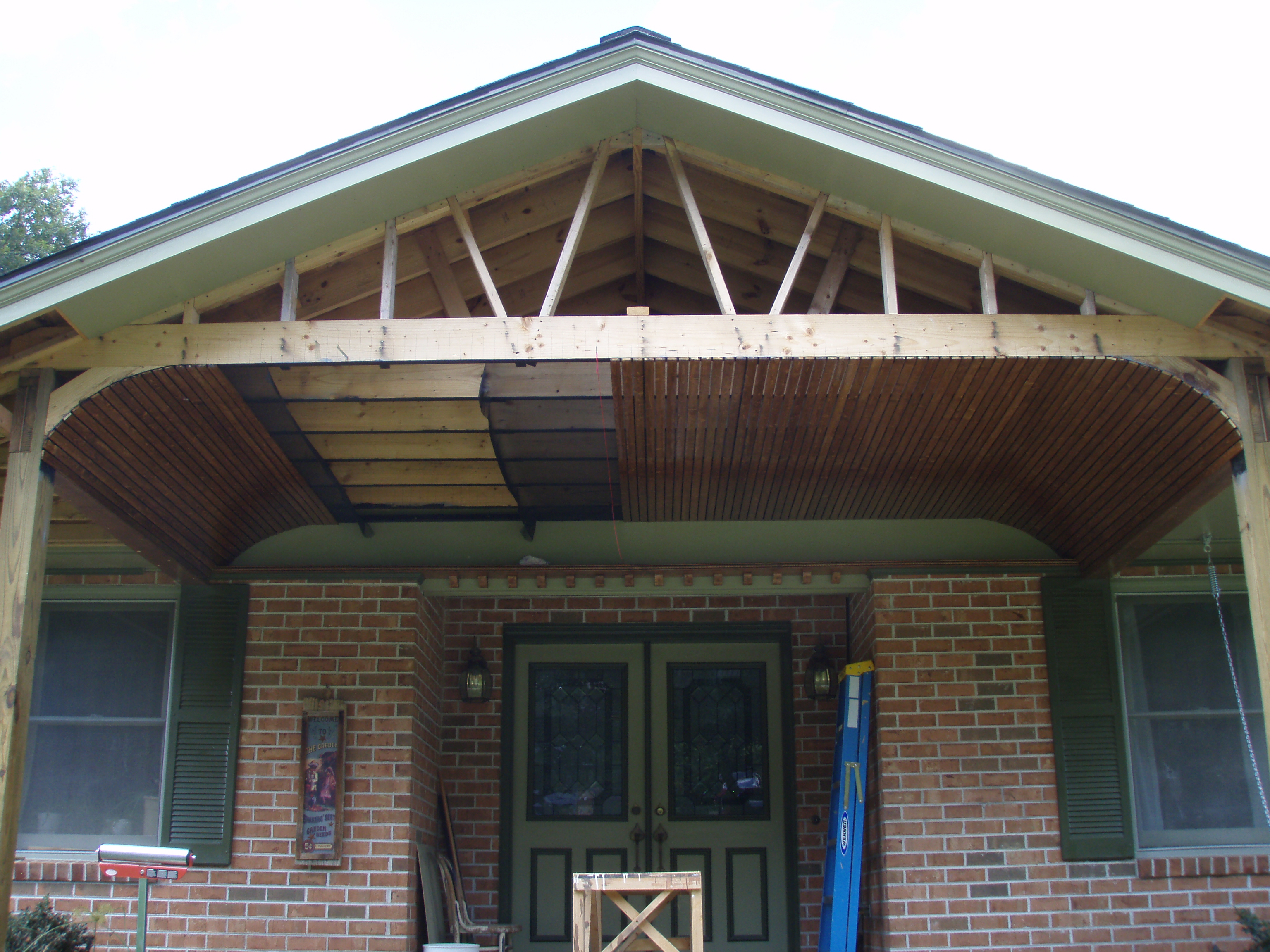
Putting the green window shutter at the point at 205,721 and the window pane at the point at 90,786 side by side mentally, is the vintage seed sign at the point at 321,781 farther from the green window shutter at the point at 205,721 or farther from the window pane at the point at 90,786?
the window pane at the point at 90,786

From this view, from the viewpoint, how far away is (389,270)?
14.7ft

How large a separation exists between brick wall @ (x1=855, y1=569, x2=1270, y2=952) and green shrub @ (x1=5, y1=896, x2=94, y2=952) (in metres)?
4.03

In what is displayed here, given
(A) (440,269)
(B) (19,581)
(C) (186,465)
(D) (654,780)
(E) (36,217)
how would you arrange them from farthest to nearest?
(E) (36,217)
(D) (654,780)
(C) (186,465)
(A) (440,269)
(B) (19,581)

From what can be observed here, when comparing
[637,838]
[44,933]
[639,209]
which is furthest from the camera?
[637,838]

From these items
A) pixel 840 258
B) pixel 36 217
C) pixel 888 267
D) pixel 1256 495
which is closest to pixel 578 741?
pixel 840 258

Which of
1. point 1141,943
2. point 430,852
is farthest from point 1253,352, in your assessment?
point 430,852

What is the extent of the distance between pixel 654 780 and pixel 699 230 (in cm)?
379

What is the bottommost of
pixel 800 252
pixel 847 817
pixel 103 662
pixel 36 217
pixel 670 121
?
pixel 847 817

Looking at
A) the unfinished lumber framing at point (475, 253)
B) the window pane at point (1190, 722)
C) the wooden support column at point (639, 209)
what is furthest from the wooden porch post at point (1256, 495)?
the unfinished lumber framing at point (475, 253)

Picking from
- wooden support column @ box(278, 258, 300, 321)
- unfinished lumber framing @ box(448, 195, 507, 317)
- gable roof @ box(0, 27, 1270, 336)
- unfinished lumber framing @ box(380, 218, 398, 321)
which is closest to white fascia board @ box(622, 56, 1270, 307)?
gable roof @ box(0, 27, 1270, 336)

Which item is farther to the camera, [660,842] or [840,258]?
[660,842]

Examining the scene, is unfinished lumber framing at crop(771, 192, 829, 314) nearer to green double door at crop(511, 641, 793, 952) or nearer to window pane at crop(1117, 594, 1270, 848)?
green double door at crop(511, 641, 793, 952)

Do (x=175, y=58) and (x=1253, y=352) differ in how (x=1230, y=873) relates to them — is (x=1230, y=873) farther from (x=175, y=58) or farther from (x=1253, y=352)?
(x=175, y=58)

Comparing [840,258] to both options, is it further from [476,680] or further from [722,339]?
[476,680]
